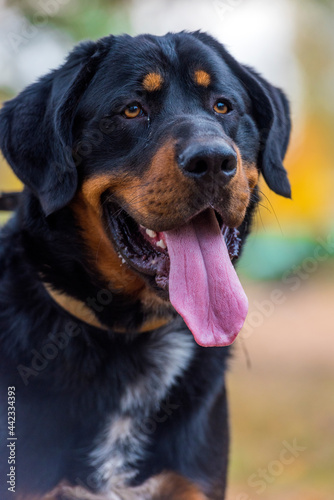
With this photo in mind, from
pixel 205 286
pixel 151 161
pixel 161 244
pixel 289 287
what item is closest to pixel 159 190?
pixel 151 161

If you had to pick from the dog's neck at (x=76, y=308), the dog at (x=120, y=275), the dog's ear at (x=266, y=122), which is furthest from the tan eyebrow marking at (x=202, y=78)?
the dog's neck at (x=76, y=308)

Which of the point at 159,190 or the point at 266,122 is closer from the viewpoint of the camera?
the point at 159,190

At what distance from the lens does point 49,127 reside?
2496mm

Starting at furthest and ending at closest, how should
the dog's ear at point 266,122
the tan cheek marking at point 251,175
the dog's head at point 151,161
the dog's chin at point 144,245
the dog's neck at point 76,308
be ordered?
the dog's ear at point 266,122 < the tan cheek marking at point 251,175 < the dog's neck at point 76,308 < the dog's chin at point 144,245 < the dog's head at point 151,161

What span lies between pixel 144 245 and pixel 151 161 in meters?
0.37

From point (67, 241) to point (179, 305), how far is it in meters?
0.62

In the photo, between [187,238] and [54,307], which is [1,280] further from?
[187,238]

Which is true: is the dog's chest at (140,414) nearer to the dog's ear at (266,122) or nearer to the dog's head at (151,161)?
the dog's head at (151,161)

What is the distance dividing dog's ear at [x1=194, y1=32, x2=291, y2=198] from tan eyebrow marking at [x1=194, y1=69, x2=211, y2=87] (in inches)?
10.6

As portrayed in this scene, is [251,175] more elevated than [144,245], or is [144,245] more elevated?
[251,175]

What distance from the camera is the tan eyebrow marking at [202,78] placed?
2602mm

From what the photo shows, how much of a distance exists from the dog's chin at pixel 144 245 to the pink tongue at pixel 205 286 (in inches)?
2.4

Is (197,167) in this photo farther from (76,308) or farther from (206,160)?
(76,308)

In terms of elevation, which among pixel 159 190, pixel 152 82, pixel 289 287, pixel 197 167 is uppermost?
pixel 152 82
